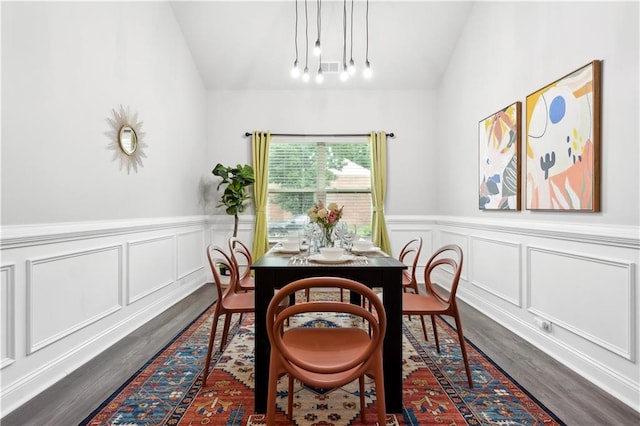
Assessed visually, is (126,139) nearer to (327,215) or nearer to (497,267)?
(327,215)

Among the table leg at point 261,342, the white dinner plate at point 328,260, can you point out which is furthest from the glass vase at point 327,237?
the table leg at point 261,342

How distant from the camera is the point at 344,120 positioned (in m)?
4.99

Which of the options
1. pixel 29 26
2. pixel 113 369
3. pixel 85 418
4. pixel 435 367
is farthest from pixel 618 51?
pixel 113 369

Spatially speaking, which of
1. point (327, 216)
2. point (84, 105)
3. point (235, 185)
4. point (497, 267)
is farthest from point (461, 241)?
point (84, 105)

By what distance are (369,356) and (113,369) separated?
1922mm

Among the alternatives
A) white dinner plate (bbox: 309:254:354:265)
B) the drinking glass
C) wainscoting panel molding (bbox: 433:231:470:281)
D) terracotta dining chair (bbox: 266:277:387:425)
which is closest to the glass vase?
the drinking glass

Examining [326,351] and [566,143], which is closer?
[326,351]

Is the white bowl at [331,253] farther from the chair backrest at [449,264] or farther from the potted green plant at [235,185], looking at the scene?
the potted green plant at [235,185]

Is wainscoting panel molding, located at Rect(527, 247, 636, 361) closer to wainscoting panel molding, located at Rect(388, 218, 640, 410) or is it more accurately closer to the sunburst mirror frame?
wainscoting panel molding, located at Rect(388, 218, 640, 410)

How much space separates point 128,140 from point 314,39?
8.76ft

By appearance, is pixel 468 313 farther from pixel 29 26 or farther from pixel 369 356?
pixel 29 26

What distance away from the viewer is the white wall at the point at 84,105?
1.93 meters

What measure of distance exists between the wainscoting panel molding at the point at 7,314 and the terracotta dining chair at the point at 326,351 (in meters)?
1.55

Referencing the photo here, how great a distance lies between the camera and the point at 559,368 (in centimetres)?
231
